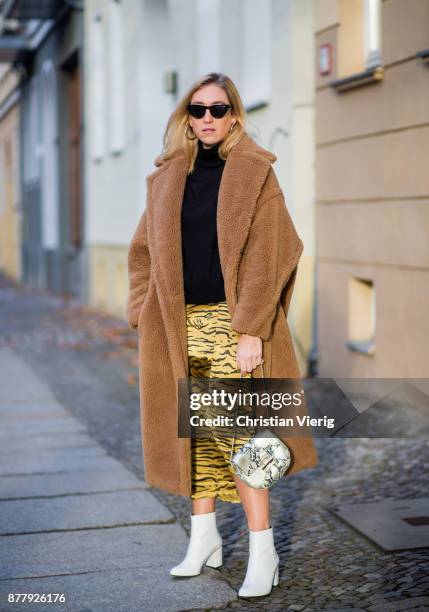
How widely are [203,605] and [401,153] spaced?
13.5 ft

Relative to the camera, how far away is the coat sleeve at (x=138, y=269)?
13.3ft

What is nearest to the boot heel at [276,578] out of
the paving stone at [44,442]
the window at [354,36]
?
the paving stone at [44,442]

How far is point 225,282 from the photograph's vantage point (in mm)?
3760

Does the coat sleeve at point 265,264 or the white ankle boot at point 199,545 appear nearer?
the coat sleeve at point 265,264

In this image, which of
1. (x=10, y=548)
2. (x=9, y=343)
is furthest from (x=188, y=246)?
(x=9, y=343)

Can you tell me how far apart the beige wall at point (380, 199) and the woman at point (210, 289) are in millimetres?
3182

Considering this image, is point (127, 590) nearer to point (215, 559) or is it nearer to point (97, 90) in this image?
point (215, 559)

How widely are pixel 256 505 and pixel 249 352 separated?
0.55 metres

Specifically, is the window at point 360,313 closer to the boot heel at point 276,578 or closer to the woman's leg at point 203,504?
the woman's leg at point 203,504

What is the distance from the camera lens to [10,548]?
14.8 feet

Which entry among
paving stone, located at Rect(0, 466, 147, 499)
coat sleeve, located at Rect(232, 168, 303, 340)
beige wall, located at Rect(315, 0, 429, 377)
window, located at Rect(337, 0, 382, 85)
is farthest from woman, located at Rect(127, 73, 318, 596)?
window, located at Rect(337, 0, 382, 85)

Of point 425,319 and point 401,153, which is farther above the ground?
point 401,153

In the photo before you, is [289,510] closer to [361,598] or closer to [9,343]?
[361,598]

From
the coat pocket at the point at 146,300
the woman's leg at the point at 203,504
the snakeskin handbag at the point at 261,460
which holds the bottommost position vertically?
the woman's leg at the point at 203,504
